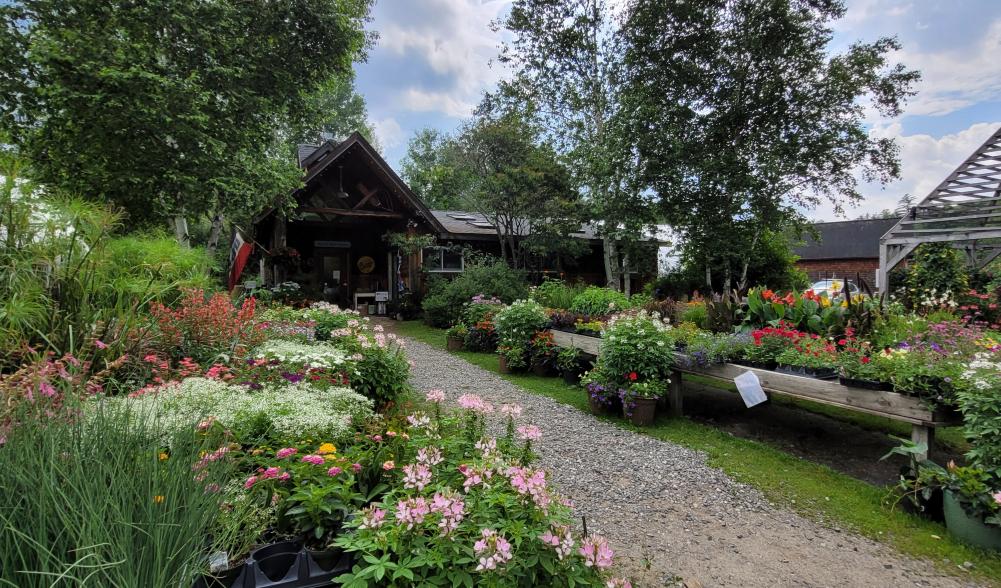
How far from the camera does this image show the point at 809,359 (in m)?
3.94

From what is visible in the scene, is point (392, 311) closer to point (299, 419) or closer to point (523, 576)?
point (299, 419)

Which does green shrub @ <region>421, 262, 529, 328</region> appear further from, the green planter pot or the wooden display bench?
the green planter pot

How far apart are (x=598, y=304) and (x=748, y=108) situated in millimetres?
9276

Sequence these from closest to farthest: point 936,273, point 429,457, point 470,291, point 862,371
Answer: point 429,457 < point 862,371 < point 936,273 < point 470,291

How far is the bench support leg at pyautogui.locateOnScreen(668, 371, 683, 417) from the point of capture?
492cm

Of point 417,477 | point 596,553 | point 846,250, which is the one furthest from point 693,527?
point 846,250

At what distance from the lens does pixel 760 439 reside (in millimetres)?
4371

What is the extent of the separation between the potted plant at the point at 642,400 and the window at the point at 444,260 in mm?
10309

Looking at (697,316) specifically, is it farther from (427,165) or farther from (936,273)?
(427,165)

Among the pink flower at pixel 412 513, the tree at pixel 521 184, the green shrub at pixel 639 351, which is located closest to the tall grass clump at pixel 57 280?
the pink flower at pixel 412 513

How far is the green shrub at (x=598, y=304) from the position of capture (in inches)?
276

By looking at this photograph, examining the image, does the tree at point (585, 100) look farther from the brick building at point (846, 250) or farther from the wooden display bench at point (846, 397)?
the brick building at point (846, 250)

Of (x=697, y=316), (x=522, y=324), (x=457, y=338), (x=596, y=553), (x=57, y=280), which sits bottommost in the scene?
(x=457, y=338)

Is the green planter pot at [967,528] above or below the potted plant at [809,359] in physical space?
below
